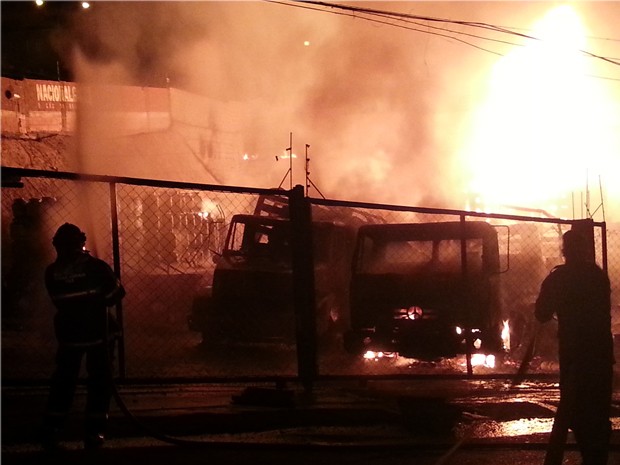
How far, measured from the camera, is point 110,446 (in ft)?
14.7

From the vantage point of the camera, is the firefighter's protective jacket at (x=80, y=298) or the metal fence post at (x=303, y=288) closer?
the firefighter's protective jacket at (x=80, y=298)

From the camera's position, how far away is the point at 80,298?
423cm

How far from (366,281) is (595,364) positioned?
4102mm

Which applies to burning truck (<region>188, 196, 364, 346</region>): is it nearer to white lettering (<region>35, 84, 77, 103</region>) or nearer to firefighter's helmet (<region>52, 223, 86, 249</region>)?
firefighter's helmet (<region>52, 223, 86, 249</region>)

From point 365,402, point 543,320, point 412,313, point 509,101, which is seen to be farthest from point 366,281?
point 509,101

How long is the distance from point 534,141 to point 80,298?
21.8 metres

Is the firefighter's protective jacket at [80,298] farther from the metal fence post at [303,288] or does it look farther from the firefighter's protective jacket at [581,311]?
the firefighter's protective jacket at [581,311]

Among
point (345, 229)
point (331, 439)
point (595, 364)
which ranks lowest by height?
point (331, 439)

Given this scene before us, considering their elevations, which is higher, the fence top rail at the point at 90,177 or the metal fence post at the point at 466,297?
the fence top rail at the point at 90,177

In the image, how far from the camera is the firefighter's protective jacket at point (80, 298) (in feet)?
13.9

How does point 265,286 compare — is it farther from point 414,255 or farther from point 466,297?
point 466,297

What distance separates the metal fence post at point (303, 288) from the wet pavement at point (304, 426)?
268 millimetres

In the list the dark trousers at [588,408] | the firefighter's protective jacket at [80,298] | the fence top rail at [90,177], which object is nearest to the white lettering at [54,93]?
the fence top rail at [90,177]

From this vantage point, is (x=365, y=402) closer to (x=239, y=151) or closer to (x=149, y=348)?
(x=149, y=348)
